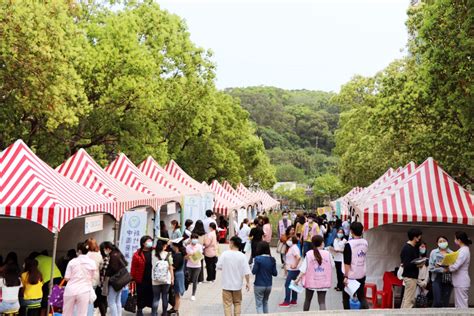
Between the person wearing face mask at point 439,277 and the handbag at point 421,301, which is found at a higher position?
the person wearing face mask at point 439,277

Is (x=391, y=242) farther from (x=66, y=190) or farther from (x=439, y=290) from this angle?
(x=66, y=190)

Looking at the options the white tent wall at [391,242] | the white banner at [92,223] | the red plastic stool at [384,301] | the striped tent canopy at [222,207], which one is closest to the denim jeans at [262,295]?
the red plastic stool at [384,301]

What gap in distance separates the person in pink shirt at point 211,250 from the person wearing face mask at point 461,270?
588 centimetres

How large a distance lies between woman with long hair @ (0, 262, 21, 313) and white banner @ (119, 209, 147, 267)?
4.13 metres

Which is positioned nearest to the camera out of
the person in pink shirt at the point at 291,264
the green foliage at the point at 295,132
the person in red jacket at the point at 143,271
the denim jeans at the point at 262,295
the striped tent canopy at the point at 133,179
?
the denim jeans at the point at 262,295

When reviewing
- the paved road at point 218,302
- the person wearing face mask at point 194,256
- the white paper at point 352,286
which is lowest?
the paved road at point 218,302

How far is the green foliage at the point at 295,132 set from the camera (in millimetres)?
124000

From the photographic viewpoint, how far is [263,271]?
1071 centimetres

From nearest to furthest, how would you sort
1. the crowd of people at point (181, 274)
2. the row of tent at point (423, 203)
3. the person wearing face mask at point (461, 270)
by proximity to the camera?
the crowd of people at point (181, 274) → the person wearing face mask at point (461, 270) → the row of tent at point (423, 203)

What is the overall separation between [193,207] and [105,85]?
5570 mm

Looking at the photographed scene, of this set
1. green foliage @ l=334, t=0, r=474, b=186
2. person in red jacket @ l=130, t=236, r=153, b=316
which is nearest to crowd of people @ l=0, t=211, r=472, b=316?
person in red jacket @ l=130, t=236, r=153, b=316

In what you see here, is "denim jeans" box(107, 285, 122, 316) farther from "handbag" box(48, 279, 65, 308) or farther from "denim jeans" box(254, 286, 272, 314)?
"denim jeans" box(254, 286, 272, 314)

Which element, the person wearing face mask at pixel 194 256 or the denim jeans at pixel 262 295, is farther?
the person wearing face mask at pixel 194 256

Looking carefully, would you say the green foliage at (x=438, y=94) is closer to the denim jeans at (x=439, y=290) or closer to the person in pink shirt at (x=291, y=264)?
the denim jeans at (x=439, y=290)
